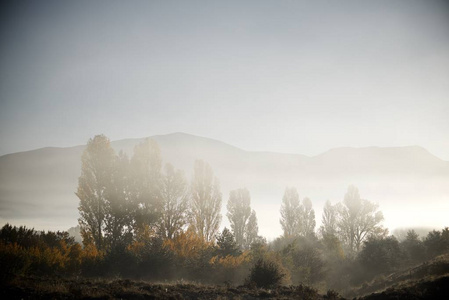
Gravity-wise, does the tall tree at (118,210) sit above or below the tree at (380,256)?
above

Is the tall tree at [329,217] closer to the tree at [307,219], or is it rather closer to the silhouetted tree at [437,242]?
the tree at [307,219]

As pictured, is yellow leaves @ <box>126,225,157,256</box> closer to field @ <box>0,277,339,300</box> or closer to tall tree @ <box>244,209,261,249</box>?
field @ <box>0,277,339,300</box>

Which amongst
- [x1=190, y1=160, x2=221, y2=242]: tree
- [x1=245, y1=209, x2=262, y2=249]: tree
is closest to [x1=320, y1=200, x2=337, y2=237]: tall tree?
[x1=245, y1=209, x2=262, y2=249]: tree

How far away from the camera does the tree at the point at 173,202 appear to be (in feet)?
96.1

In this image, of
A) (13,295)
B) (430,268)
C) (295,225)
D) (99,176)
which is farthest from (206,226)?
(295,225)

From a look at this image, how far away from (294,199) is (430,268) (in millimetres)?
35242

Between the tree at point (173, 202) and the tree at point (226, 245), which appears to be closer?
the tree at point (226, 245)

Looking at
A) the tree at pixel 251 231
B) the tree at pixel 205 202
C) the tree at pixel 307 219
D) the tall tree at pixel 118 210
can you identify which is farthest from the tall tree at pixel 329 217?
the tall tree at pixel 118 210

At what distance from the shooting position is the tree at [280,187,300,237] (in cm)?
5353

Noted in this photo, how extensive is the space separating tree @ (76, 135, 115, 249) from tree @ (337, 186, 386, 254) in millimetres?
40593

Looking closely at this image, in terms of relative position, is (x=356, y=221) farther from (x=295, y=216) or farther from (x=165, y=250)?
(x=165, y=250)

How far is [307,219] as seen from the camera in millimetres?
55812

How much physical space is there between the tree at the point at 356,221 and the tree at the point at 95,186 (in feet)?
133

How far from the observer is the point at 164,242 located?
23719 mm
